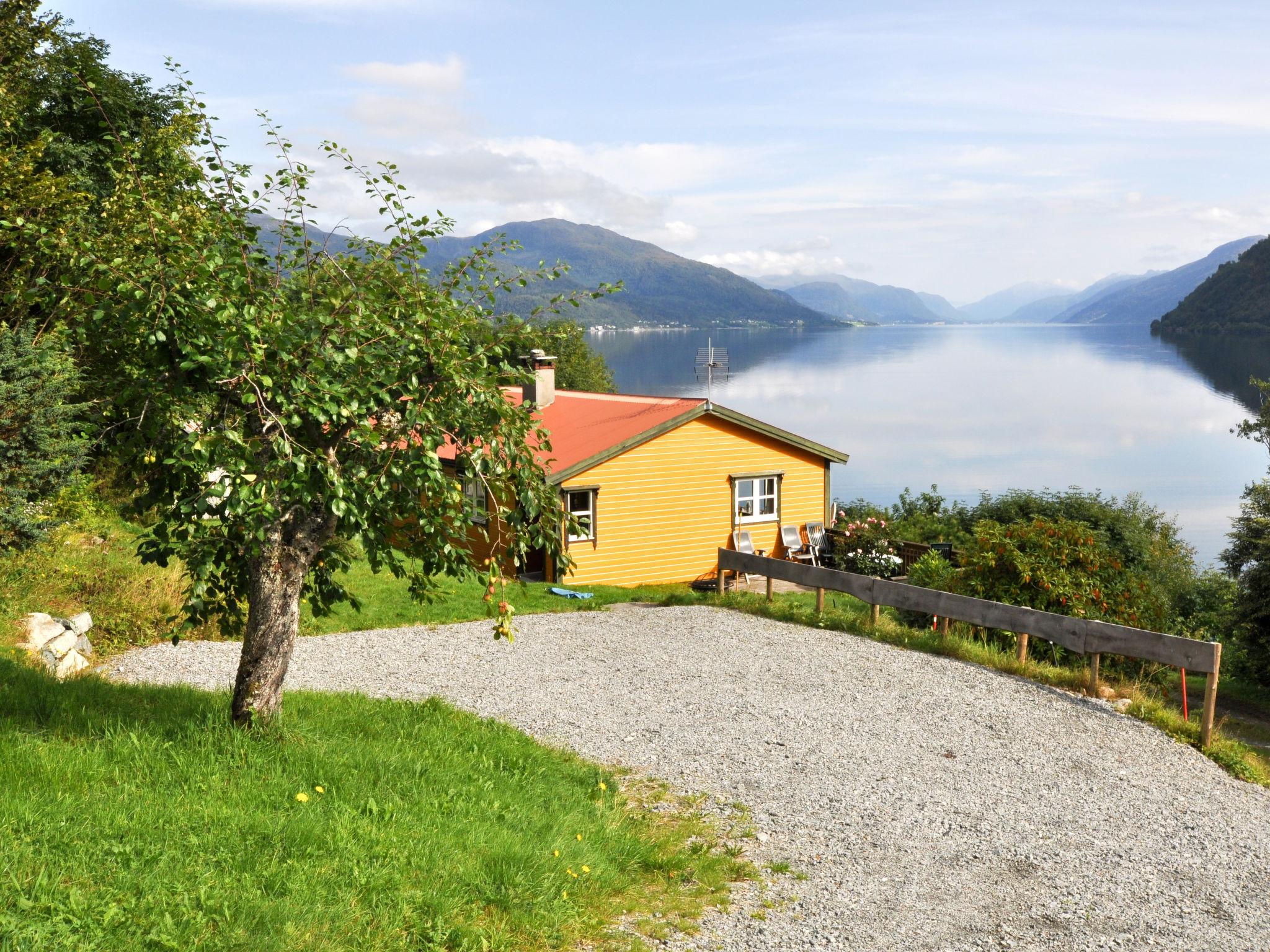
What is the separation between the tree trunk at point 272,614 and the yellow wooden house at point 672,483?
1563 centimetres

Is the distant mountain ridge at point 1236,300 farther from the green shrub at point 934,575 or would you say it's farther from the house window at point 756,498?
the green shrub at point 934,575

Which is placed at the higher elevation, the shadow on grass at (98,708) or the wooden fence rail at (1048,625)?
the shadow on grass at (98,708)

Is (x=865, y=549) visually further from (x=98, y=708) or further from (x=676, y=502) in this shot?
(x=98, y=708)

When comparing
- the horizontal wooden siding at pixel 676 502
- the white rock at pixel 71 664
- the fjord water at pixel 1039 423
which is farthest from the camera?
the fjord water at pixel 1039 423

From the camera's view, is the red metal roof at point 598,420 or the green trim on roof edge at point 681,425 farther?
the red metal roof at point 598,420

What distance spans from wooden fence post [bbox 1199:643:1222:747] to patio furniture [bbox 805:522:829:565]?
16353 millimetres

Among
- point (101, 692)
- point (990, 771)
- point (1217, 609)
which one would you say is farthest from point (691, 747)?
point (1217, 609)

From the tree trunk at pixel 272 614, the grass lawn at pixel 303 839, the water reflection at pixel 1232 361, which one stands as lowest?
the grass lawn at pixel 303 839

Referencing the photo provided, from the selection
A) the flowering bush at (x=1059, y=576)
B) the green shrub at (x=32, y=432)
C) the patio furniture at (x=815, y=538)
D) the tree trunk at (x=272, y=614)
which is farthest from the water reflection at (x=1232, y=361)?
the tree trunk at (x=272, y=614)

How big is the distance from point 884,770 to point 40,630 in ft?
33.8

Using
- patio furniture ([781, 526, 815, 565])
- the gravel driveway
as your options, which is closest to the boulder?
the gravel driveway

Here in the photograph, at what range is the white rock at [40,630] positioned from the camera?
39.4 ft

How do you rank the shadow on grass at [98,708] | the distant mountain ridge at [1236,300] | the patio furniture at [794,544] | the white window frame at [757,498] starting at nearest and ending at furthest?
1. the shadow on grass at [98,708]
2. the white window frame at [757,498]
3. the patio furniture at [794,544]
4. the distant mountain ridge at [1236,300]

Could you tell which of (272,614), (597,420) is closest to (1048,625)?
(272,614)
